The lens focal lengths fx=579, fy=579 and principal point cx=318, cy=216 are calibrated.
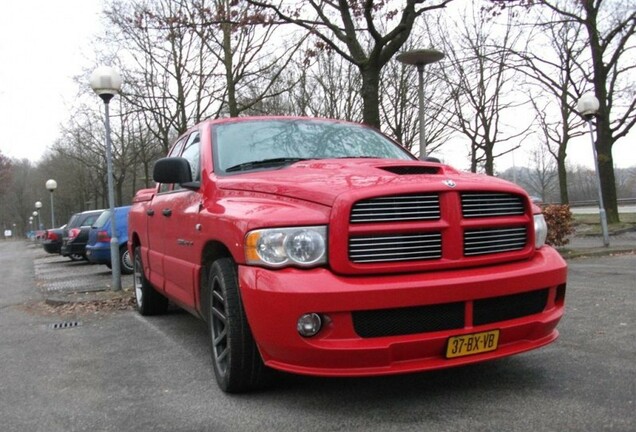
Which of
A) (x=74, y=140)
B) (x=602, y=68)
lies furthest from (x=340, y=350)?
(x=74, y=140)

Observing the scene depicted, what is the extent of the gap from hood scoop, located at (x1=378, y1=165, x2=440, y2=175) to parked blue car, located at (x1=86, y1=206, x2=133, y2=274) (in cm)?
1009

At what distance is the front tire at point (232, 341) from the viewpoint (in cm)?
349

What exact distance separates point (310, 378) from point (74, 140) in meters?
34.3

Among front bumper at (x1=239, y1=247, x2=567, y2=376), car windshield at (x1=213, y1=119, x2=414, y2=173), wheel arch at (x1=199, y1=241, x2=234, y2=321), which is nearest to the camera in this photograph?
front bumper at (x1=239, y1=247, x2=567, y2=376)

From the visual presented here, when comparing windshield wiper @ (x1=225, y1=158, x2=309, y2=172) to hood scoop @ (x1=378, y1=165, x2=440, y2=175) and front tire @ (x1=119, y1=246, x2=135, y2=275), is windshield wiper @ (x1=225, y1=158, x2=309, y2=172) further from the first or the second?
front tire @ (x1=119, y1=246, x2=135, y2=275)

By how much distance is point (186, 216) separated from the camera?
464 cm

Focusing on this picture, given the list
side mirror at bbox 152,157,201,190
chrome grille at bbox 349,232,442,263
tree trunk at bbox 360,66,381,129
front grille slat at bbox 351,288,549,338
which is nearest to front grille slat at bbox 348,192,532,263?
chrome grille at bbox 349,232,442,263

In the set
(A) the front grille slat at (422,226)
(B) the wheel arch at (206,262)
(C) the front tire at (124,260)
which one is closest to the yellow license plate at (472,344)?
(A) the front grille slat at (422,226)

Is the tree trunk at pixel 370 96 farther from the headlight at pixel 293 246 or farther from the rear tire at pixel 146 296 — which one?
the headlight at pixel 293 246

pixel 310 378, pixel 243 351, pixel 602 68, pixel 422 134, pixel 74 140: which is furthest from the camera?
pixel 74 140

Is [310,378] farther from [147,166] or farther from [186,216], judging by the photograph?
[147,166]

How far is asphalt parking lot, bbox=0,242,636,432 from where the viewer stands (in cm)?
316

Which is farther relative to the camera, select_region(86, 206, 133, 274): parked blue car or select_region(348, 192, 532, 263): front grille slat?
select_region(86, 206, 133, 274): parked blue car

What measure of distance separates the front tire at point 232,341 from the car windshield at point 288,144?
→ 3.20 feet
